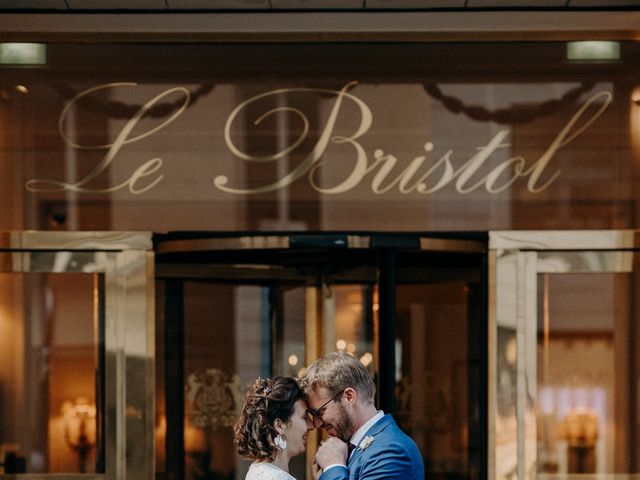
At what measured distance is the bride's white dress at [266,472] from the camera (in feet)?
15.3

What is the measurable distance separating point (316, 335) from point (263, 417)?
10.8ft

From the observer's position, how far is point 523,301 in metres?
7.71

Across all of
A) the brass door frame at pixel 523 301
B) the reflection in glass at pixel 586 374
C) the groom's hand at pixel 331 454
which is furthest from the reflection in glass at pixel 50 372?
the groom's hand at pixel 331 454

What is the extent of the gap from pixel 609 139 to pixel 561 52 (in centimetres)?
69

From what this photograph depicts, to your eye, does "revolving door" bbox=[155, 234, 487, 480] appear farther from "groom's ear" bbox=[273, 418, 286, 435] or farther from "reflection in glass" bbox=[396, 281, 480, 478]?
"groom's ear" bbox=[273, 418, 286, 435]

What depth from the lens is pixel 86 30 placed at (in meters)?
7.66

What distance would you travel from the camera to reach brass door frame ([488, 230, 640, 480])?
768cm

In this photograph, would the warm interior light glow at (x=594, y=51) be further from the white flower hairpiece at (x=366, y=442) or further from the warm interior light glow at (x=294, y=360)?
the white flower hairpiece at (x=366, y=442)

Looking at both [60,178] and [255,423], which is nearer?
[255,423]

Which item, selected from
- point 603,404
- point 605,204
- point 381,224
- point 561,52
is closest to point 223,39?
point 381,224

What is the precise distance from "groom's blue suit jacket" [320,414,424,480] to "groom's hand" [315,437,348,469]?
4 cm

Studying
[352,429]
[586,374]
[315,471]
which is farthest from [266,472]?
[586,374]

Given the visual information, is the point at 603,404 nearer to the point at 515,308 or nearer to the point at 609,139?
the point at 515,308

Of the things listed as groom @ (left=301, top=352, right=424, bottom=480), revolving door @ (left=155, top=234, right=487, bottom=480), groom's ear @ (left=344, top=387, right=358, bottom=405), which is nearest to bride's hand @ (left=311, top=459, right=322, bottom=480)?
groom @ (left=301, top=352, right=424, bottom=480)
